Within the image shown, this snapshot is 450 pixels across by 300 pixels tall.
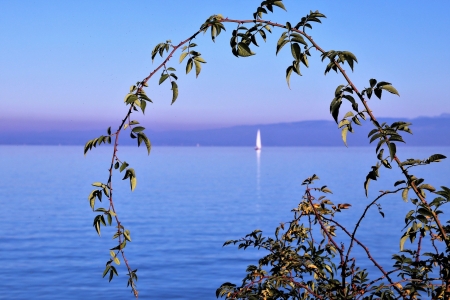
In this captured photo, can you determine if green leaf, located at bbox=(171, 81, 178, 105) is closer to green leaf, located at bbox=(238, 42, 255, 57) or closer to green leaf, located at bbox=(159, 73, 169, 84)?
green leaf, located at bbox=(159, 73, 169, 84)

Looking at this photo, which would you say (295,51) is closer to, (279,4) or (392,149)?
(279,4)

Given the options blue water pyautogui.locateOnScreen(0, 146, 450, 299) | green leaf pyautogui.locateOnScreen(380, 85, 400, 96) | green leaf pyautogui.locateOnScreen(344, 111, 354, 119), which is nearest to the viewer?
green leaf pyautogui.locateOnScreen(380, 85, 400, 96)

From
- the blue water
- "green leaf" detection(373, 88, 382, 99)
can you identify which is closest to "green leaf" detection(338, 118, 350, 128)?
"green leaf" detection(373, 88, 382, 99)

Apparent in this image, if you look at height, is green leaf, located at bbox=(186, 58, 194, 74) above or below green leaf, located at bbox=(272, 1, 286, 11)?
below

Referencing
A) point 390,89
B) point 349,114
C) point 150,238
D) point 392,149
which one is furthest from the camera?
point 150,238

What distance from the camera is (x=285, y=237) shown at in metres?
4.25

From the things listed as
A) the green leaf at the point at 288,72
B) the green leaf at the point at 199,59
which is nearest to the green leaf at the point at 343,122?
the green leaf at the point at 288,72

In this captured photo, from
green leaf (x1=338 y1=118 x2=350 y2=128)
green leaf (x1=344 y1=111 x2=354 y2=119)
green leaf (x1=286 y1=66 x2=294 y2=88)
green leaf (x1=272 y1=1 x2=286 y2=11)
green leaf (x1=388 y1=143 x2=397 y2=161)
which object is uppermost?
green leaf (x1=272 y1=1 x2=286 y2=11)

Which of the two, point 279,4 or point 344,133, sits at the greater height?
point 279,4

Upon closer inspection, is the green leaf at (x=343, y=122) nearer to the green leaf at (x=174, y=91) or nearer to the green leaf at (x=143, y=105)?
the green leaf at (x=174, y=91)

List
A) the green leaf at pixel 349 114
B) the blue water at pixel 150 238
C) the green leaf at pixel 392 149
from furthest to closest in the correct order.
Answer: the blue water at pixel 150 238, the green leaf at pixel 349 114, the green leaf at pixel 392 149

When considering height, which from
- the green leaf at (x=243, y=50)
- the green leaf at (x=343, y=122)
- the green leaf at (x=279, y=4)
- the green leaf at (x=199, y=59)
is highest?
the green leaf at (x=279, y=4)

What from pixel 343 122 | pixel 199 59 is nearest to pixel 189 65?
pixel 199 59

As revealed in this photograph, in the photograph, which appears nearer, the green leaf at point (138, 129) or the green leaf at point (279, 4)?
the green leaf at point (138, 129)
